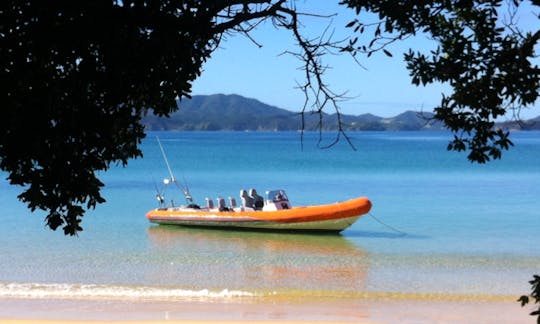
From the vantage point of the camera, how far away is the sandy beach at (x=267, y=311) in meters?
11.8

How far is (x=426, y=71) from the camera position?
5270mm

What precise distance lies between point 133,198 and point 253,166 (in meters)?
25.8

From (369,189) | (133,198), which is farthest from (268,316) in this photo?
(369,189)

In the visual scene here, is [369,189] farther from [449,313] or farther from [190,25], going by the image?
[190,25]

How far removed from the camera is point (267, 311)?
12.7m

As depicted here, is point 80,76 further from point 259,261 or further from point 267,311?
point 259,261

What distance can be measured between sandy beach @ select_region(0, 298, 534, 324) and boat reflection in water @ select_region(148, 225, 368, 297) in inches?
51.1

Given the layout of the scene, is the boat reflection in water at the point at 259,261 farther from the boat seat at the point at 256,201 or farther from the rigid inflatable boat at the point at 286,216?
the boat seat at the point at 256,201

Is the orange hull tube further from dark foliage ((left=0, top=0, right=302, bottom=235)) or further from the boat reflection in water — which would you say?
dark foliage ((left=0, top=0, right=302, bottom=235))

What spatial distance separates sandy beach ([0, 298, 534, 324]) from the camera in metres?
11.8

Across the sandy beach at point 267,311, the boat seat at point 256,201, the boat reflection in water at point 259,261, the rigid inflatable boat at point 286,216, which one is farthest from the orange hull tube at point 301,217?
the sandy beach at point 267,311

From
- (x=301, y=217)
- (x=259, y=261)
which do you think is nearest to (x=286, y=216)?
(x=301, y=217)

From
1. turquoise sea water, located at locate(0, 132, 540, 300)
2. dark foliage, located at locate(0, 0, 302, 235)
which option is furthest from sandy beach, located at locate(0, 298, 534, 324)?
dark foliage, located at locate(0, 0, 302, 235)

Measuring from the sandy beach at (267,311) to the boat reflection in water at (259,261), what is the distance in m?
1.30
